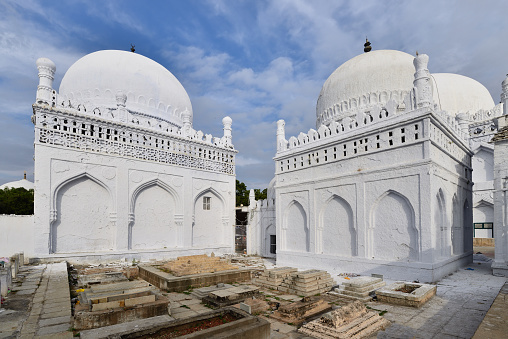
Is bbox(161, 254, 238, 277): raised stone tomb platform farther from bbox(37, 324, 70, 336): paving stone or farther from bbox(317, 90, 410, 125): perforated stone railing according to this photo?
bbox(317, 90, 410, 125): perforated stone railing

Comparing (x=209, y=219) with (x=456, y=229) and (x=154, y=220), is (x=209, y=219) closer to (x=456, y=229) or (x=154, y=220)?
(x=154, y=220)

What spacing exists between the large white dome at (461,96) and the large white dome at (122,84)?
18.9 meters

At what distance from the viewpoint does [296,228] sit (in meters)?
14.8

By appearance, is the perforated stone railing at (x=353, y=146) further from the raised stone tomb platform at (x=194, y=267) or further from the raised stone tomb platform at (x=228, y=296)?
the raised stone tomb platform at (x=228, y=296)

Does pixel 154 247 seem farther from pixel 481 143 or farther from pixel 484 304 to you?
pixel 481 143

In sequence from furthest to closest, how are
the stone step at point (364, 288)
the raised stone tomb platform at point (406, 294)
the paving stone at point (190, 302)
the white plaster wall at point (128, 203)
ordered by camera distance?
the white plaster wall at point (128, 203) → the stone step at point (364, 288) → the paving stone at point (190, 302) → the raised stone tomb platform at point (406, 294)

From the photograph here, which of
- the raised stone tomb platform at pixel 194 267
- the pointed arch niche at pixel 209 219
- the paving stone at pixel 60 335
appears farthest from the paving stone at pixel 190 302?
Result: the pointed arch niche at pixel 209 219

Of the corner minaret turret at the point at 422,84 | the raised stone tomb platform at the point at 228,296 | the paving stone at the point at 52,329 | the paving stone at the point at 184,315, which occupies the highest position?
the corner minaret turret at the point at 422,84

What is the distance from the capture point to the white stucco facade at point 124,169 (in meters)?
12.9

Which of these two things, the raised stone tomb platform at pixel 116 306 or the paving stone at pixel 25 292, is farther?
the paving stone at pixel 25 292

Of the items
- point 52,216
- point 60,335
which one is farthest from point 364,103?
point 52,216

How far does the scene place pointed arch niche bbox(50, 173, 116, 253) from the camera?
12.9 m

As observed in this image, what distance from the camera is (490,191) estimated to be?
67.9 feet

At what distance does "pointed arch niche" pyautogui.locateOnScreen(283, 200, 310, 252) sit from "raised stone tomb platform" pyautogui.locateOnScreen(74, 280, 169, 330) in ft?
27.3
